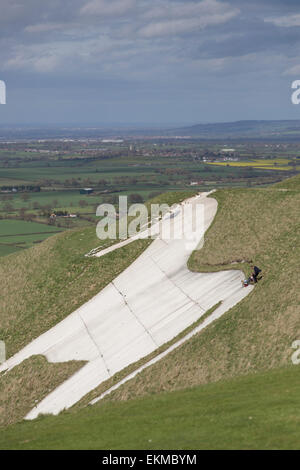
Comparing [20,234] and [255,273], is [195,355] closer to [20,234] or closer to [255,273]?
[255,273]

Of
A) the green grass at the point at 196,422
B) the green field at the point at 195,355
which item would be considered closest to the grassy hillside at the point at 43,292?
the green field at the point at 195,355

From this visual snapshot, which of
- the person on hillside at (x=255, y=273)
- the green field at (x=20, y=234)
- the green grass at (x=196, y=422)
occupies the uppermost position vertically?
the person on hillside at (x=255, y=273)

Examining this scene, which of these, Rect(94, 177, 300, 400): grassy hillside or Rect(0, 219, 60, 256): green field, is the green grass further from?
Rect(0, 219, 60, 256): green field

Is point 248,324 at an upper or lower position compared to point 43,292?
upper

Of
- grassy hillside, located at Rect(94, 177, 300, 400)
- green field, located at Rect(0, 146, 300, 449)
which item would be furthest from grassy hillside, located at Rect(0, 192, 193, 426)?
grassy hillside, located at Rect(94, 177, 300, 400)

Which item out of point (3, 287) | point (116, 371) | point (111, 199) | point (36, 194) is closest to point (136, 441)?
point (116, 371)

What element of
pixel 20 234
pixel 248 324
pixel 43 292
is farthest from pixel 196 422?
pixel 20 234

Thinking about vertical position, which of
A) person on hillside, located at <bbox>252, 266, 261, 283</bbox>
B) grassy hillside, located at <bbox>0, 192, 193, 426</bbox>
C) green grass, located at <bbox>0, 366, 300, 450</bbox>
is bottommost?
grassy hillside, located at <bbox>0, 192, 193, 426</bbox>

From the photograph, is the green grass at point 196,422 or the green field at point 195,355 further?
the green field at point 195,355

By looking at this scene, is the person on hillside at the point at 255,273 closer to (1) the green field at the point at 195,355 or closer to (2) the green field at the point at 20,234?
(1) the green field at the point at 195,355
